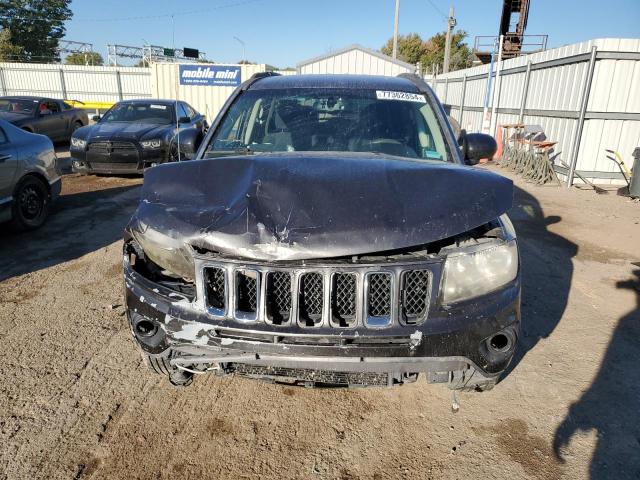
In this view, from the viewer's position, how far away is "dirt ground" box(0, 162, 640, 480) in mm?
2258

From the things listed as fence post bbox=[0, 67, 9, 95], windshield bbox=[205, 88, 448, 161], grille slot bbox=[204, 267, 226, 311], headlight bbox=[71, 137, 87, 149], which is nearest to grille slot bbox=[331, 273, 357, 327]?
grille slot bbox=[204, 267, 226, 311]

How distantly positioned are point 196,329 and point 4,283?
3.40 metres

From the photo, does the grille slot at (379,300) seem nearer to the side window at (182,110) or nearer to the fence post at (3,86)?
the side window at (182,110)

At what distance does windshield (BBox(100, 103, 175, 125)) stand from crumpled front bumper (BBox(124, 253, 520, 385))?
29.7 feet

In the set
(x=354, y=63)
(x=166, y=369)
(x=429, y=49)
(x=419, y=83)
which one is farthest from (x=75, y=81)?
(x=429, y=49)

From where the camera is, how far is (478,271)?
2.08 meters

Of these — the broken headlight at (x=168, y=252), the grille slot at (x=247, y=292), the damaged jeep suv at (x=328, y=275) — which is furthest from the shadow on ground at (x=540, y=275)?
the broken headlight at (x=168, y=252)

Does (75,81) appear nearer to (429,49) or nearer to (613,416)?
(613,416)

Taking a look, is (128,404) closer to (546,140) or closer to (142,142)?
(142,142)

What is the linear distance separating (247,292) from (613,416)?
7.38 ft

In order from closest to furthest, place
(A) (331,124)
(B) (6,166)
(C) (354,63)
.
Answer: (A) (331,124), (B) (6,166), (C) (354,63)

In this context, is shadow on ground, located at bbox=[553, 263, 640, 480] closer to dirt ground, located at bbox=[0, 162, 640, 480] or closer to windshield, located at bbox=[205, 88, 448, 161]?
dirt ground, located at bbox=[0, 162, 640, 480]

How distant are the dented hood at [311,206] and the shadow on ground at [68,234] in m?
→ 3.29

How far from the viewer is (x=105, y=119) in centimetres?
1034
